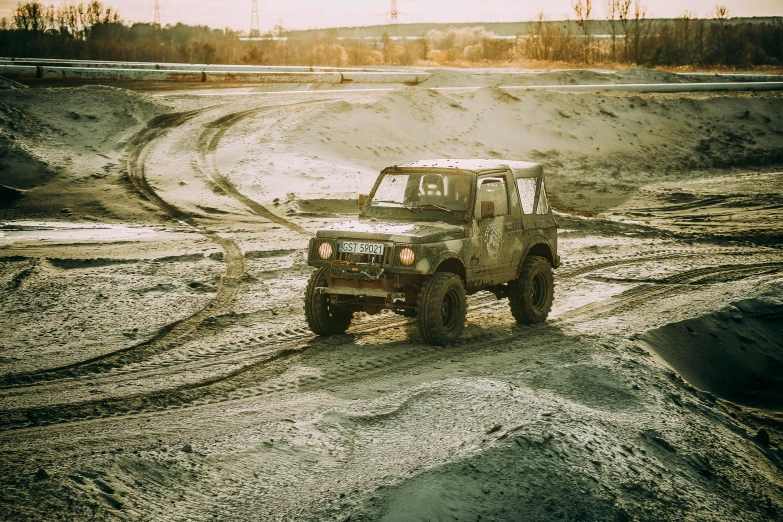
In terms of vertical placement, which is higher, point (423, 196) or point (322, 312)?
point (423, 196)

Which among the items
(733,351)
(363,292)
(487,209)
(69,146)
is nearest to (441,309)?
(363,292)

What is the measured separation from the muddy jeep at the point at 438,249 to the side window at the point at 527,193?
2cm

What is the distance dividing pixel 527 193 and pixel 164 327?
468 centimetres

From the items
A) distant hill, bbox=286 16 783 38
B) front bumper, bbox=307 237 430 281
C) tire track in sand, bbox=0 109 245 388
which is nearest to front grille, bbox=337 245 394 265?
front bumper, bbox=307 237 430 281

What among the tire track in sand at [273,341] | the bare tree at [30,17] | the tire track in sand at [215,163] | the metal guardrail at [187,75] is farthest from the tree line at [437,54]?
the tire track in sand at [273,341]

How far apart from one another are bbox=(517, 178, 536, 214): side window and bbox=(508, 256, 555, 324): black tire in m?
0.62

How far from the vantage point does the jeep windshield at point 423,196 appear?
10.4 meters

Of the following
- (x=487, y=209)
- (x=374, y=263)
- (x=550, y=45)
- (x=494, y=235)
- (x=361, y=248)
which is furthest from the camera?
(x=550, y=45)

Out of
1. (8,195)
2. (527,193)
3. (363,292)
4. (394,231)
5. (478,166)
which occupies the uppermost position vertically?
(478,166)

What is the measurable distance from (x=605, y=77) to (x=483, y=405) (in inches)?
1222

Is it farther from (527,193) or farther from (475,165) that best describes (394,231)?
(527,193)

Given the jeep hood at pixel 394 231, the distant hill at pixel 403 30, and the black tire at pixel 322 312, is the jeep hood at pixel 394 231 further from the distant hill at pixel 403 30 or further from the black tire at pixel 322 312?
the distant hill at pixel 403 30

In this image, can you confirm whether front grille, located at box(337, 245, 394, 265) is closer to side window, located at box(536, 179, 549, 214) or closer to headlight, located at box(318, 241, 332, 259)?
headlight, located at box(318, 241, 332, 259)

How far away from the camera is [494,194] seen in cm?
1075
